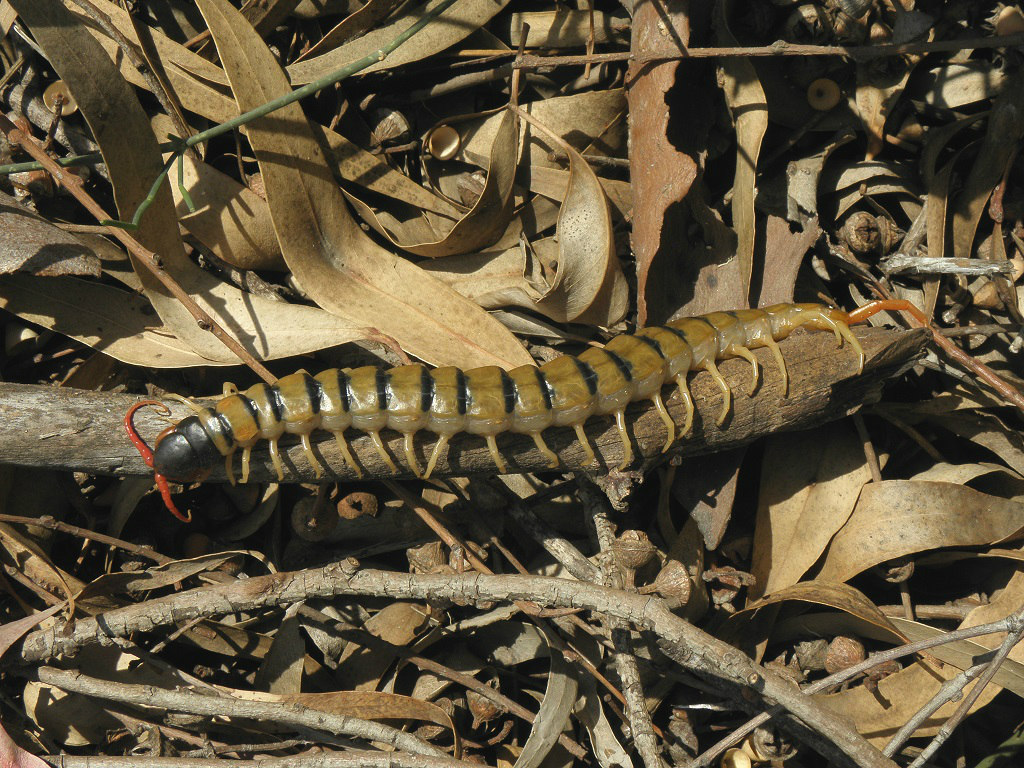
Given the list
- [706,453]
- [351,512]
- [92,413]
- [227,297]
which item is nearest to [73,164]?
[227,297]

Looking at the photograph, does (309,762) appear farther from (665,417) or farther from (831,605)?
(831,605)

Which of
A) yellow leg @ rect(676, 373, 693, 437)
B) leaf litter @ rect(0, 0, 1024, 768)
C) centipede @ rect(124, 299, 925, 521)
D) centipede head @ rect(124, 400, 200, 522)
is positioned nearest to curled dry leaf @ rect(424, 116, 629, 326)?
leaf litter @ rect(0, 0, 1024, 768)

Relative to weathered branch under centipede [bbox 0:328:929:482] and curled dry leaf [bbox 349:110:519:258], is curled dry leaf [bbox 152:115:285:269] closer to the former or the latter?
curled dry leaf [bbox 349:110:519:258]

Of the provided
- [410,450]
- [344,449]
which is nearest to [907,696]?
[410,450]

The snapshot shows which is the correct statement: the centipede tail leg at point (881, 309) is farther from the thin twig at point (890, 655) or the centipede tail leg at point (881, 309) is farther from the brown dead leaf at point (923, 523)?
the thin twig at point (890, 655)

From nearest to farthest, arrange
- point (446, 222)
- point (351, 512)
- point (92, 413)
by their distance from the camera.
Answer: point (92, 413) < point (351, 512) < point (446, 222)

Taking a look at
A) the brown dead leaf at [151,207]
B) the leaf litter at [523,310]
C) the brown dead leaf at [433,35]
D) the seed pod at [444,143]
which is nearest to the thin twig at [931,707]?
the leaf litter at [523,310]

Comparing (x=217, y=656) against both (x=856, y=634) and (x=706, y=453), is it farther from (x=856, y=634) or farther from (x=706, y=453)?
(x=856, y=634)
